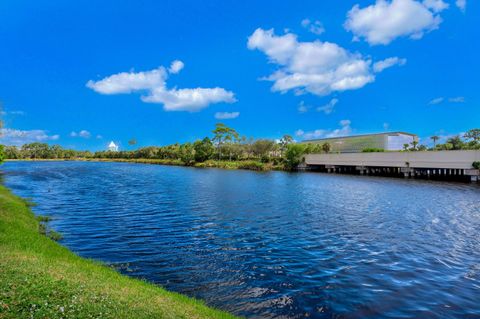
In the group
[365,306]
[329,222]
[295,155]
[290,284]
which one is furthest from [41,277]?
[295,155]

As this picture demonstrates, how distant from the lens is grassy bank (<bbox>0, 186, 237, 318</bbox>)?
20.9ft

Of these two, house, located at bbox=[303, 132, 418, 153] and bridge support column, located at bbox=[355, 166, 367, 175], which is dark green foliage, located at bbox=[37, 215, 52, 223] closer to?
bridge support column, located at bbox=[355, 166, 367, 175]

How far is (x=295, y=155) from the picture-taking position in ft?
327

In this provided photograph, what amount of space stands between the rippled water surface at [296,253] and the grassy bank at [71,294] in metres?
2.29

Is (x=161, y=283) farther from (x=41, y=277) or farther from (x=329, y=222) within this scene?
(x=329, y=222)

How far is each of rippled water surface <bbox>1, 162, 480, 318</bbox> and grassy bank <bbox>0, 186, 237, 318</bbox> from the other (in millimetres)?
2286

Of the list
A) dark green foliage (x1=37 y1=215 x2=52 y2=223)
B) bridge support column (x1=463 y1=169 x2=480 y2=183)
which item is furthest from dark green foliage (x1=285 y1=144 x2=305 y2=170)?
dark green foliage (x1=37 y1=215 x2=52 y2=223)

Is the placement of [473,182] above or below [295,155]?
below

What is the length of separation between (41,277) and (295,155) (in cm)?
9487

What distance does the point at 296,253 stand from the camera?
49.2 ft

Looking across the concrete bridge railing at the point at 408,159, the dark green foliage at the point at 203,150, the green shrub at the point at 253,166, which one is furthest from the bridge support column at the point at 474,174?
the dark green foliage at the point at 203,150

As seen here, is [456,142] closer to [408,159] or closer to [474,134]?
[474,134]

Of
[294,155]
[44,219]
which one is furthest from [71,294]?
[294,155]

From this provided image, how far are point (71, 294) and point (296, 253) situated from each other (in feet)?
34.2
